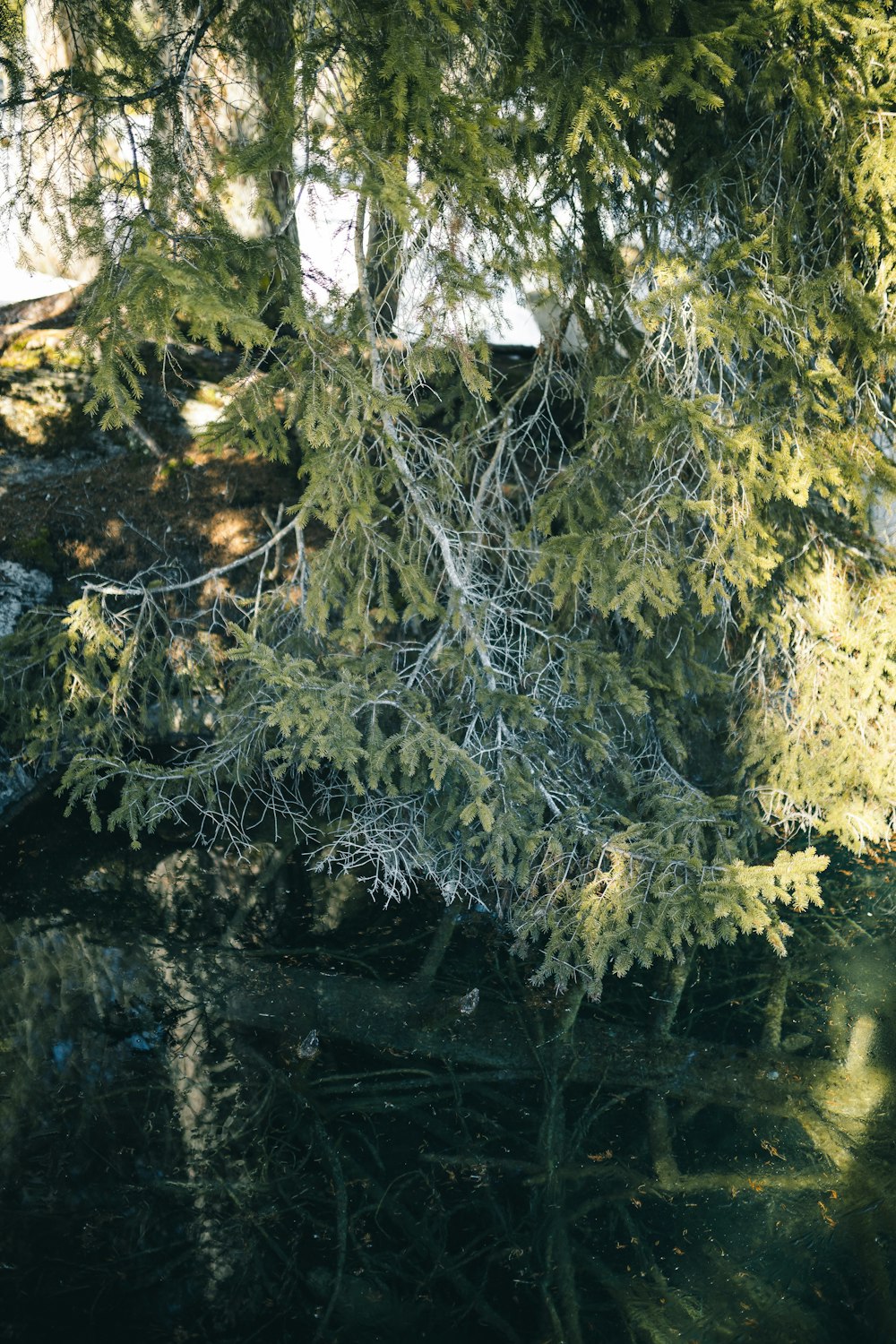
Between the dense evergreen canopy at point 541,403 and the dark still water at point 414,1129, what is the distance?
512 millimetres

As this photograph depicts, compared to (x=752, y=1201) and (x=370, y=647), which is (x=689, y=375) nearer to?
(x=370, y=647)

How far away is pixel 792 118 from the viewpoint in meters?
5.55

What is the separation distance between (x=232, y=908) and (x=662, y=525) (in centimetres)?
326

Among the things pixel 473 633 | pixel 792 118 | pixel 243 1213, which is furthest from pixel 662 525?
pixel 243 1213

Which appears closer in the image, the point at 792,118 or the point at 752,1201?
the point at 752,1201

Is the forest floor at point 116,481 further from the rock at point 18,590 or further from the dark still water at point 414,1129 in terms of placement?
the dark still water at point 414,1129

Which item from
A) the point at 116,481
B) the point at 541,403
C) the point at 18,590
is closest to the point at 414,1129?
the point at 541,403

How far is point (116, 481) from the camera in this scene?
27.4 feet

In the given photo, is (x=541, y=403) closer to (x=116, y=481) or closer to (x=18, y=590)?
(x=116, y=481)

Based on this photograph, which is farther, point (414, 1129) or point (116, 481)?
point (116, 481)

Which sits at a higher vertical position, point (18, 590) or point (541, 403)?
point (541, 403)

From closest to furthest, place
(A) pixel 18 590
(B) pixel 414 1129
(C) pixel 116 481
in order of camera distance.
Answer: (B) pixel 414 1129, (A) pixel 18 590, (C) pixel 116 481

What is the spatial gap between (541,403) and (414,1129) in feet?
14.3

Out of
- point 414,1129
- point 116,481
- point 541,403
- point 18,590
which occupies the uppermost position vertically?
point 541,403
